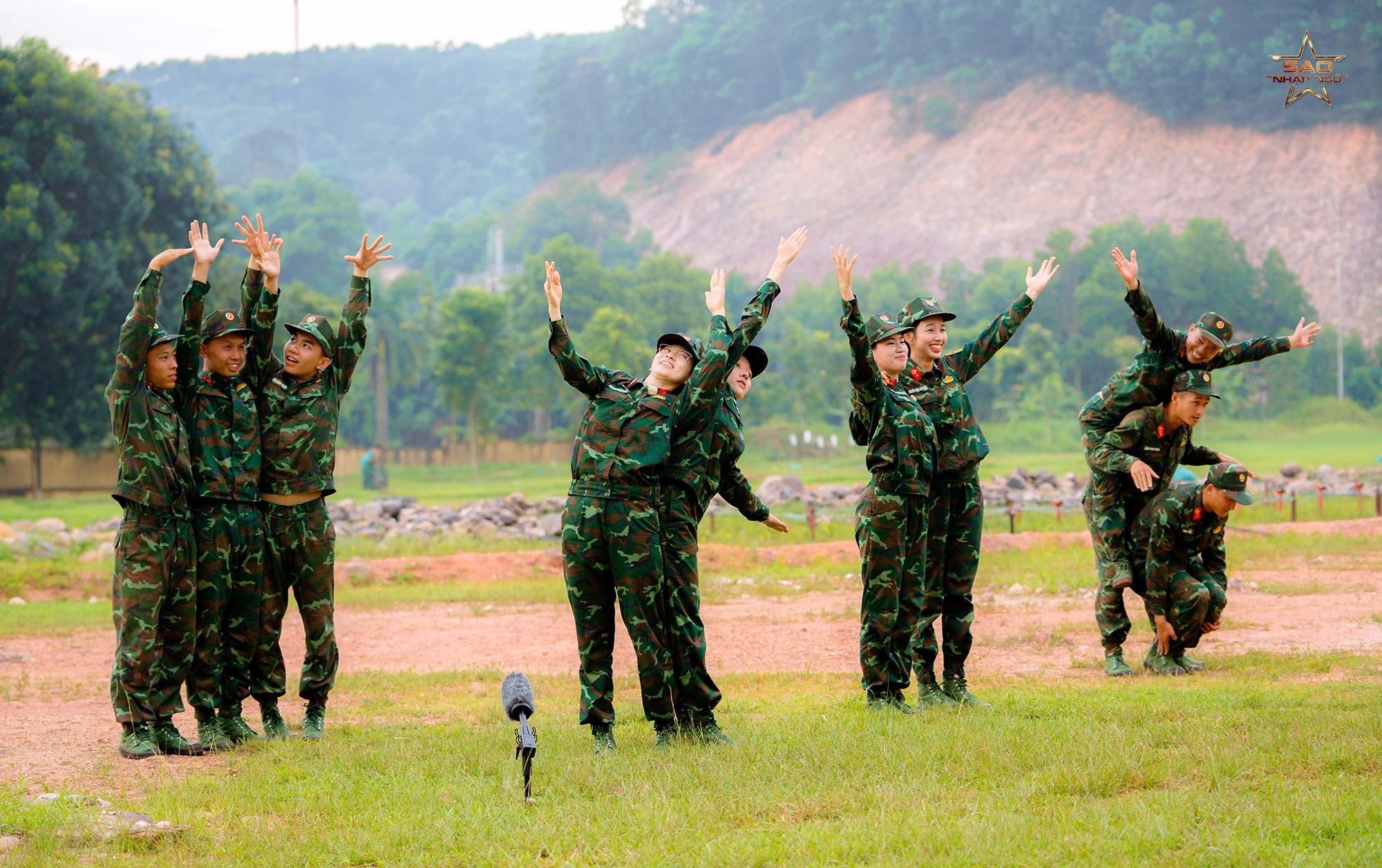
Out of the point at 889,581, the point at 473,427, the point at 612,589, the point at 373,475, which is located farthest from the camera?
the point at 473,427

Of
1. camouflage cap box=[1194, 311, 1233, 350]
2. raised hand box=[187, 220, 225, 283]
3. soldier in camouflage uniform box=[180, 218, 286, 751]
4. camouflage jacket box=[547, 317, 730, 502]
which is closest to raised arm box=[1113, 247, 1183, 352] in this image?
camouflage cap box=[1194, 311, 1233, 350]

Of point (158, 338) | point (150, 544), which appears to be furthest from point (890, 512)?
point (158, 338)

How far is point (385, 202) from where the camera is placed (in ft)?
618

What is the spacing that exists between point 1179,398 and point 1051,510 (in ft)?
70.2

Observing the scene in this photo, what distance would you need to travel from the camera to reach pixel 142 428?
8.06 meters

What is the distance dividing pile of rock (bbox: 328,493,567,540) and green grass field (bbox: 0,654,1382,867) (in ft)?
62.0

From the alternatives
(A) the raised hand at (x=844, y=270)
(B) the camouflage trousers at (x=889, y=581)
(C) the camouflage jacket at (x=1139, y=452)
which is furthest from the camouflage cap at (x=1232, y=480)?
(A) the raised hand at (x=844, y=270)

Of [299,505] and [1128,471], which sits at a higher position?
[1128,471]

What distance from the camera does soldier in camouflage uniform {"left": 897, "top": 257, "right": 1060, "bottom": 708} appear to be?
8.69 m

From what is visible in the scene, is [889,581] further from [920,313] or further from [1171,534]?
[1171,534]

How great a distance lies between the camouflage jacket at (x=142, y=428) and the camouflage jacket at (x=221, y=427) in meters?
0.16

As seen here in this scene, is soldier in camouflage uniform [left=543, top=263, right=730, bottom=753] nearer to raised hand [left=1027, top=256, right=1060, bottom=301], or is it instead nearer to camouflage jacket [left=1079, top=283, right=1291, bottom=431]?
raised hand [left=1027, top=256, right=1060, bottom=301]

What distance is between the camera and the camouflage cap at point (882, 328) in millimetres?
8586

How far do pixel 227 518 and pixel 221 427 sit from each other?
0.55 meters
